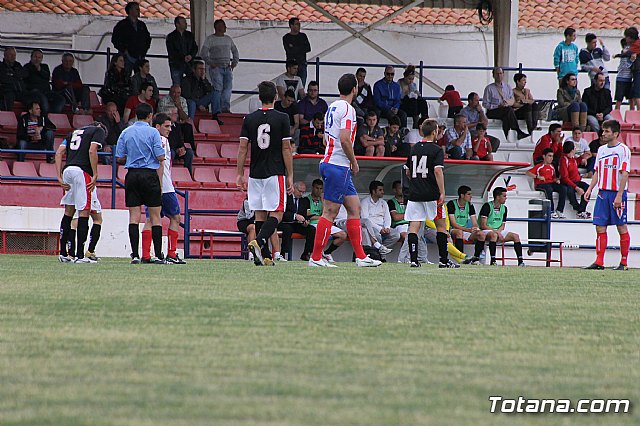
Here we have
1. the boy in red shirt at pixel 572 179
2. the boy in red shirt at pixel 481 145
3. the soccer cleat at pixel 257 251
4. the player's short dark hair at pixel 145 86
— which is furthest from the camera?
the boy in red shirt at pixel 481 145

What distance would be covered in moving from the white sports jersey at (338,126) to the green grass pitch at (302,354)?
10.4 ft

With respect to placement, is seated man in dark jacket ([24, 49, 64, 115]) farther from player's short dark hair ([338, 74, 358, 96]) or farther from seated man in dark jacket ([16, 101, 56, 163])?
player's short dark hair ([338, 74, 358, 96])

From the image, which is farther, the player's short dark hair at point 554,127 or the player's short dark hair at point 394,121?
the player's short dark hair at point 554,127

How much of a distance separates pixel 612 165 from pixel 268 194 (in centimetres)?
514

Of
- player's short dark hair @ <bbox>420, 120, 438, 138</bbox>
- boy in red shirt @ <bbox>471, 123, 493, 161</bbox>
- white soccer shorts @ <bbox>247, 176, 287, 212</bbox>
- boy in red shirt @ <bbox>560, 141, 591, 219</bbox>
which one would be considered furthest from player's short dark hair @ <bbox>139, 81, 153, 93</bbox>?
white soccer shorts @ <bbox>247, 176, 287, 212</bbox>

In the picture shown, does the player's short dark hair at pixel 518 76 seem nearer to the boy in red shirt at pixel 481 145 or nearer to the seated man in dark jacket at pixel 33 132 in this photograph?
the boy in red shirt at pixel 481 145

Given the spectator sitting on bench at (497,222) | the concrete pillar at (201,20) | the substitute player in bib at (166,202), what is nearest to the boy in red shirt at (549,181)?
the spectator sitting on bench at (497,222)

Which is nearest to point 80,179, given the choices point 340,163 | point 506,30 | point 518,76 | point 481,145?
point 340,163

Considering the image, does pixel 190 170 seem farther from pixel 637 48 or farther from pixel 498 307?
pixel 498 307

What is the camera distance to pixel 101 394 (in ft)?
11.8

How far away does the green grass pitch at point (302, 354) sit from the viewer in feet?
11.0

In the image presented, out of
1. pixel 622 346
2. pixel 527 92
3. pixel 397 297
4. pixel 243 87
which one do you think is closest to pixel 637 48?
pixel 527 92

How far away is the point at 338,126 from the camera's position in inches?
434

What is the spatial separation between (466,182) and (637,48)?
715 cm
